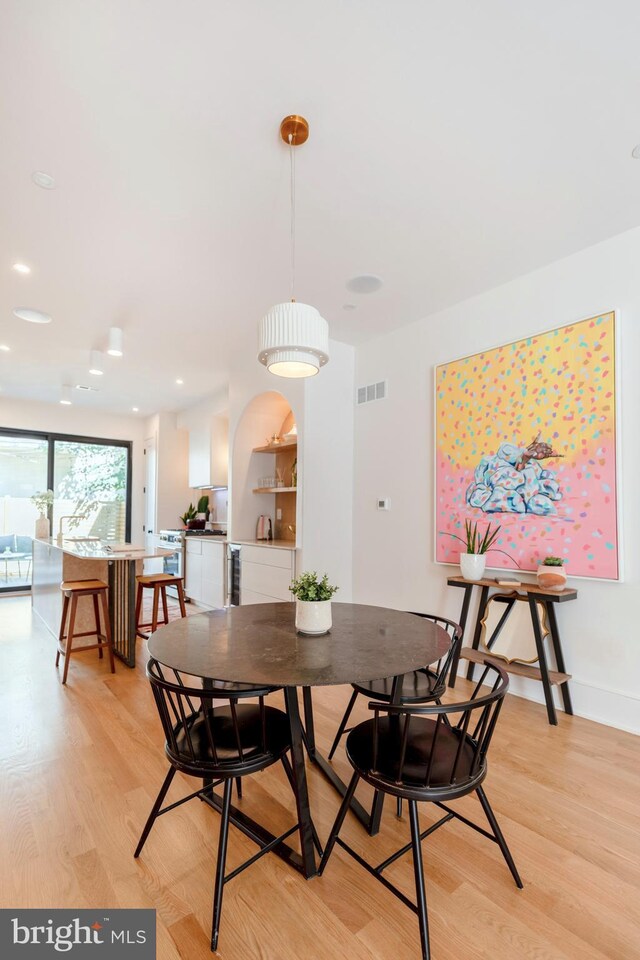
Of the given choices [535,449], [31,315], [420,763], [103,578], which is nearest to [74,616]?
[103,578]

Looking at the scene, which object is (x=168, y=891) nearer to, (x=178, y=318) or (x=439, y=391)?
(x=439, y=391)

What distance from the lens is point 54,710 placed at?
2.81 meters

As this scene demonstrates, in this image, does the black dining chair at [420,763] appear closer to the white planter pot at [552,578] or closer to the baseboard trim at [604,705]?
the white planter pot at [552,578]

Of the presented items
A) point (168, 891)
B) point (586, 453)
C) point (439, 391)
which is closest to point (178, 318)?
point (439, 391)

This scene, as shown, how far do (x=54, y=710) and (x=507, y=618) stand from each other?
300cm

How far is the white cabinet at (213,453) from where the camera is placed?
21.0ft

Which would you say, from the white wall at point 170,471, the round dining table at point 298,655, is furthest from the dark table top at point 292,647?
the white wall at point 170,471

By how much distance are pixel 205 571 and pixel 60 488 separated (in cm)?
324

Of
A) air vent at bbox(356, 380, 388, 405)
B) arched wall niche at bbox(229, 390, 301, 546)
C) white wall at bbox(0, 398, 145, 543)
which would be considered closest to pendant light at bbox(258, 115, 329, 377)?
air vent at bbox(356, 380, 388, 405)

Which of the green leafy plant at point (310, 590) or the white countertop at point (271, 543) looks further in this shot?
the white countertop at point (271, 543)

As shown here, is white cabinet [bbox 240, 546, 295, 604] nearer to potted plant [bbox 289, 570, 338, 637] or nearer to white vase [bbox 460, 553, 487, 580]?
white vase [bbox 460, 553, 487, 580]

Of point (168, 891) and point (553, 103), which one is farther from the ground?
point (553, 103)

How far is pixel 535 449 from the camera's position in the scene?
3006 mm

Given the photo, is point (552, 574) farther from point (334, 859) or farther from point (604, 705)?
point (334, 859)
